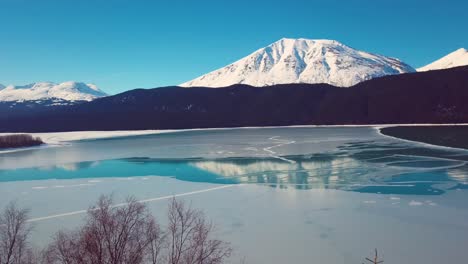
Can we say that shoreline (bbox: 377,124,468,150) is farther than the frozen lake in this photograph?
Yes

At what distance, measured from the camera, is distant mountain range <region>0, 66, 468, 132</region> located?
90688 mm

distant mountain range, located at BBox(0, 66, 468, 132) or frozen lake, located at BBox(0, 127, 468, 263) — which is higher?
distant mountain range, located at BBox(0, 66, 468, 132)

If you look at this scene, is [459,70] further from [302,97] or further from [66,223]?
[66,223]

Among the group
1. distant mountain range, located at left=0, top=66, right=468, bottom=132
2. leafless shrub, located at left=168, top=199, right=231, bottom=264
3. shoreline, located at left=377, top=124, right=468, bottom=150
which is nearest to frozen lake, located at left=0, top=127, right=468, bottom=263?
leafless shrub, located at left=168, top=199, right=231, bottom=264

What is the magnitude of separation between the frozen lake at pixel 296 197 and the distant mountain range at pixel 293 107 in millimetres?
68344

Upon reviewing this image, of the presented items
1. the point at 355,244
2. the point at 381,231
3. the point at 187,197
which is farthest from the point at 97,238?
the point at 187,197

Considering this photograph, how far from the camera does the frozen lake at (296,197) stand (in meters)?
9.41

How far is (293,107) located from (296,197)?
324 ft

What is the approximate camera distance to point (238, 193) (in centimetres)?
1552

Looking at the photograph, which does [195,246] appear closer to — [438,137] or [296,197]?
[296,197]

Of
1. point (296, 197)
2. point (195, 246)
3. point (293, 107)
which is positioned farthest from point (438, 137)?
point (293, 107)

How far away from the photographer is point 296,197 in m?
14.5

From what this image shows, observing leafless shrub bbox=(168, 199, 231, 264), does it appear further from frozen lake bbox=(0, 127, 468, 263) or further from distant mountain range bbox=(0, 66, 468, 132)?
distant mountain range bbox=(0, 66, 468, 132)

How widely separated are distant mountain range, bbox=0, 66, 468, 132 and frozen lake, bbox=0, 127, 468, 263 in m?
68.3
